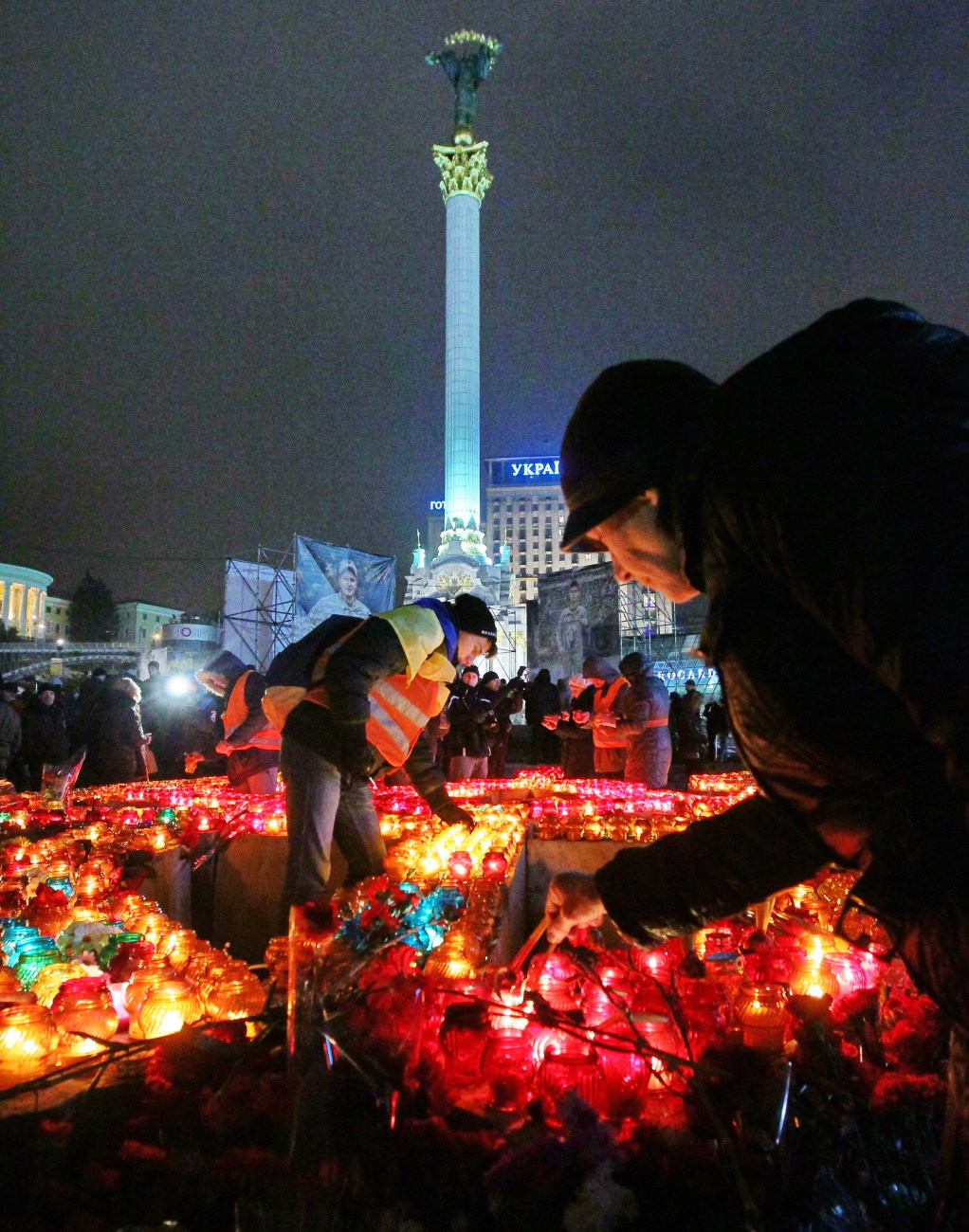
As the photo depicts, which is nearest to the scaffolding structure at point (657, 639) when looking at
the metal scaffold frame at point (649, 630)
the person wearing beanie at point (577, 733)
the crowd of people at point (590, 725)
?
the metal scaffold frame at point (649, 630)

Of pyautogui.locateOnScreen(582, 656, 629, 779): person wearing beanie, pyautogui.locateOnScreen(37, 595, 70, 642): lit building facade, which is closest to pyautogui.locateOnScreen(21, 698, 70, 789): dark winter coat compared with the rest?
pyautogui.locateOnScreen(582, 656, 629, 779): person wearing beanie

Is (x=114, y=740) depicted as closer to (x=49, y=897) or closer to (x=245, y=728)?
(x=245, y=728)

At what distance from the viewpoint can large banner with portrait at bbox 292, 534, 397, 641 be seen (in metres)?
20.9

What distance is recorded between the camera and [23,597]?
8212 cm

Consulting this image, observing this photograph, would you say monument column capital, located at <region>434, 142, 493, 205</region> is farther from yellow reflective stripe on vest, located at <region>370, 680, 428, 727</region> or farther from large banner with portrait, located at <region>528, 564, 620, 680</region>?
yellow reflective stripe on vest, located at <region>370, 680, 428, 727</region>

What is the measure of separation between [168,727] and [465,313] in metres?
44.3

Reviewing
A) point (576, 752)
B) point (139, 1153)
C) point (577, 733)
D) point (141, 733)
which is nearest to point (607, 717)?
point (577, 733)

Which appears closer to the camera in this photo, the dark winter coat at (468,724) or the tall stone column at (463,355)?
the dark winter coat at (468,724)

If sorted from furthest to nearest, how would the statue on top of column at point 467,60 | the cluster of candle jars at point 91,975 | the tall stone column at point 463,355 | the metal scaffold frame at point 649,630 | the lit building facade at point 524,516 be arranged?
the lit building facade at point 524,516 → the statue on top of column at point 467,60 → the tall stone column at point 463,355 → the metal scaffold frame at point 649,630 → the cluster of candle jars at point 91,975

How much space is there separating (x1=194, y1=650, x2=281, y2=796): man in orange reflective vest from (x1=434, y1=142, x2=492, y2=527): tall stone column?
143 feet

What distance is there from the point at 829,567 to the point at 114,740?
27.8ft

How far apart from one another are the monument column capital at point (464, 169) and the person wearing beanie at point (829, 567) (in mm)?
57511

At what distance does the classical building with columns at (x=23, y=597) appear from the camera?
79.1m

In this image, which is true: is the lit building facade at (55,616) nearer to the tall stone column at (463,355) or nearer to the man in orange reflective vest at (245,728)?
the tall stone column at (463,355)
